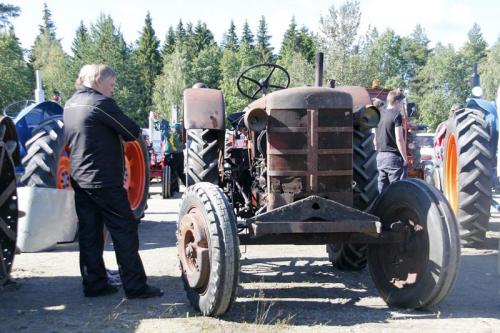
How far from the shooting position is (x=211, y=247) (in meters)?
3.92

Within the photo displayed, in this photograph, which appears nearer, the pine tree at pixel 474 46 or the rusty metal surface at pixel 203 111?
the rusty metal surface at pixel 203 111

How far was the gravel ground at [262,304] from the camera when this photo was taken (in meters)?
3.94

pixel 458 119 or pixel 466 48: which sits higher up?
pixel 466 48

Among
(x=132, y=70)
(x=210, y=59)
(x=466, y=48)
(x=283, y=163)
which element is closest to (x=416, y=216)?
(x=283, y=163)

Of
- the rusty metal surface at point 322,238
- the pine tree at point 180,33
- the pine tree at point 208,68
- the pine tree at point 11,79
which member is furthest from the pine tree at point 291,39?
the rusty metal surface at point 322,238

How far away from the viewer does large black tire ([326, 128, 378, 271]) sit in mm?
5055

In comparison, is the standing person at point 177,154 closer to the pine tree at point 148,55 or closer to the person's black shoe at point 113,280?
the person's black shoe at point 113,280

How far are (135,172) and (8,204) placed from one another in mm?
3440

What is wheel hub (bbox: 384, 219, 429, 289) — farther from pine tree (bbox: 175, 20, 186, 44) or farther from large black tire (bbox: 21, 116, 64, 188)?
pine tree (bbox: 175, 20, 186, 44)

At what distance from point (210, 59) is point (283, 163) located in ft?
197

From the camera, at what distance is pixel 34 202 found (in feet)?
16.1

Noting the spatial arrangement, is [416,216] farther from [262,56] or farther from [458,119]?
[262,56]

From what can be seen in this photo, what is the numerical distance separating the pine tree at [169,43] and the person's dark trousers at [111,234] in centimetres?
7050

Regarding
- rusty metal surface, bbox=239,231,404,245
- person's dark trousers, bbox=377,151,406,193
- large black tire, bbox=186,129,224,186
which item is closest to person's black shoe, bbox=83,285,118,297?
large black tire, bbox=186,129,224,186
